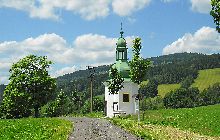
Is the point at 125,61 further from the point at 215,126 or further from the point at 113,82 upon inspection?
the point at 215,126

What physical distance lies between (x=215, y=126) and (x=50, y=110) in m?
69.1

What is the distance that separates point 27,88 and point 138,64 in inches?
1243

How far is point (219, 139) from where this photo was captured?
2742 cm

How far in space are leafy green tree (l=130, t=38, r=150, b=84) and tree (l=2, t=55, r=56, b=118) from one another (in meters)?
28.6

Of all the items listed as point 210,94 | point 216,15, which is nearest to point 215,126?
point 216,15

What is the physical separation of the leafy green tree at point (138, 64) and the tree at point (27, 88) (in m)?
28.6

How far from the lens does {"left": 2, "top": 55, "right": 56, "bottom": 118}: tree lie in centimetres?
7281

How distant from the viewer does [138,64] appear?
4888 cm

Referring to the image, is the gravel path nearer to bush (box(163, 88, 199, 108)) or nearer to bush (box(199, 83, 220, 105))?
bush (box(163, 88, 199, 108))

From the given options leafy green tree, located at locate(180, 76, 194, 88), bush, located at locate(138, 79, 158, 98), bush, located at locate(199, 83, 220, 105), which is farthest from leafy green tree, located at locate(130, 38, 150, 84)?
leafy green tree, located at locate(180, 76, 194, 88)

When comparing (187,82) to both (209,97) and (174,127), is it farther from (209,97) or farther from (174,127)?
(174,127)

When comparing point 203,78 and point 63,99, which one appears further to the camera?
point 203,78

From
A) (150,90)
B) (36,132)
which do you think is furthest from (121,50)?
(150,90)

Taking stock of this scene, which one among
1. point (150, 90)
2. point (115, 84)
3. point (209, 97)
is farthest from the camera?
point (150, 90)
